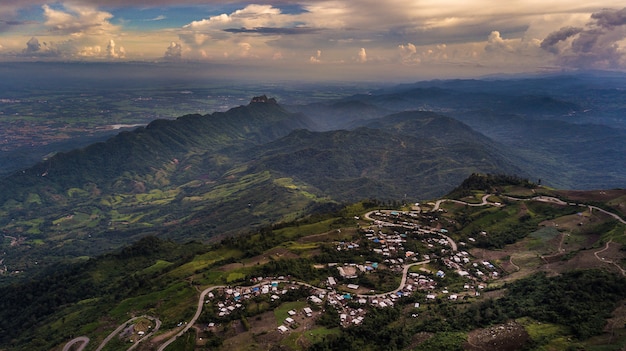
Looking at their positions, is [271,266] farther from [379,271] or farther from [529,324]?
[529,324]

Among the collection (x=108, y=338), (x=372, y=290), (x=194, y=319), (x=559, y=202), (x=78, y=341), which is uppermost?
(x=559, y=202)

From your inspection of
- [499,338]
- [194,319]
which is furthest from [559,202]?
[194,319]

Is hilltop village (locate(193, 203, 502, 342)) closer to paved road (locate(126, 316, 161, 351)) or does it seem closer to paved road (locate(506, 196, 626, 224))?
paved road (locate(126, 316, 161, 351))

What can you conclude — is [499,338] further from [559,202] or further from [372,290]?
[559,202]

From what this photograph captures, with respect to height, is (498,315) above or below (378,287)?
above

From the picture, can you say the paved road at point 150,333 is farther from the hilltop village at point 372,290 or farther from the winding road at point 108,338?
the hilltop village at point 372,290

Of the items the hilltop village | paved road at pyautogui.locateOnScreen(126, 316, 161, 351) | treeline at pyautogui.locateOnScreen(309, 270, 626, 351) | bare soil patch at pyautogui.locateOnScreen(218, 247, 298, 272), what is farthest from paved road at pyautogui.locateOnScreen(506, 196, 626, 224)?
paved road at pyautogui.locateOnScreen(126, 316, 161, 351)

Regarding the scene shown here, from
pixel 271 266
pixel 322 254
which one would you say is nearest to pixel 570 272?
pixel 322 254

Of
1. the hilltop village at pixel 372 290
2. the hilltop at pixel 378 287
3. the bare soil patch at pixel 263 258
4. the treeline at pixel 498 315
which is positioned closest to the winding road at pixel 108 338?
the hilltop at pixel 378 287
